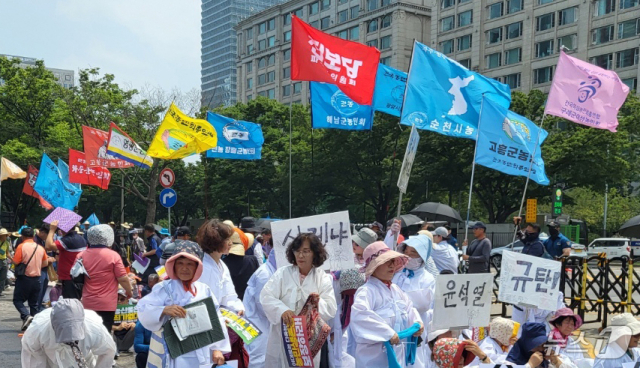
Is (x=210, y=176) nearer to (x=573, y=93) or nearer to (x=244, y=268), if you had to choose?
(x=573, y=93)

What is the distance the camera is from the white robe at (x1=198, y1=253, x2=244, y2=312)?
233 inches

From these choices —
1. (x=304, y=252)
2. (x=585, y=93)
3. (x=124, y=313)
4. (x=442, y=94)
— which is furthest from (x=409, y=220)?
(x=304, y=252)

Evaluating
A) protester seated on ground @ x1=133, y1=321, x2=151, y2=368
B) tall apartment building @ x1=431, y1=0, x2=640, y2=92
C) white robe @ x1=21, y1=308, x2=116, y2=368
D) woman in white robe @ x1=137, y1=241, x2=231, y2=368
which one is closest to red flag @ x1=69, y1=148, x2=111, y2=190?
protester seated on ground @ x1=133, y1=321, x2=151, y2=368

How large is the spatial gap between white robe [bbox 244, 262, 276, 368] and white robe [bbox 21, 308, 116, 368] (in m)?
2.23

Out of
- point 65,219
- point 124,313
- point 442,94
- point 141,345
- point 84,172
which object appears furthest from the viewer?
point 84,172

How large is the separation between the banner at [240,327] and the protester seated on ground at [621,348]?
275 centimetres

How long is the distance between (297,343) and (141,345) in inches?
76.7

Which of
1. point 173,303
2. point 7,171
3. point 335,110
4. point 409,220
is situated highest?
point 335,110

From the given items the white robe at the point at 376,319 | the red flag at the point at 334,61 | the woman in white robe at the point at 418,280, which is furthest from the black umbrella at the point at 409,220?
the white robe at the point at 376,319

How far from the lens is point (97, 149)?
23.3 metres

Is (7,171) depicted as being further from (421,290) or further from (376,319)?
(376,319)

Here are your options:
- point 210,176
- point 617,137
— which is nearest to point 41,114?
point 210,176

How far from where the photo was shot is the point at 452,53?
72.7 m

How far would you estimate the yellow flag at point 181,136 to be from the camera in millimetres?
19609
